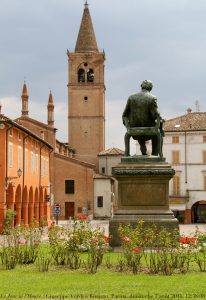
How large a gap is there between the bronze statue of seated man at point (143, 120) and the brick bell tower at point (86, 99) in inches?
2698

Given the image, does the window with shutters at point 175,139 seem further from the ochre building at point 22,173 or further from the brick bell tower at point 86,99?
the brick bell tower at point 86,99

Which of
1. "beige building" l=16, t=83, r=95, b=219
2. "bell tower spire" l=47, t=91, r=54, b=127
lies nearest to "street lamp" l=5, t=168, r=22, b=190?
"beige building" l=16, t=83, r=95, b=219

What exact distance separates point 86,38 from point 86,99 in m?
9.98

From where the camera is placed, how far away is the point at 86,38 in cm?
8825

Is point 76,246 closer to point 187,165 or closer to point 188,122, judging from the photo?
point 187,165

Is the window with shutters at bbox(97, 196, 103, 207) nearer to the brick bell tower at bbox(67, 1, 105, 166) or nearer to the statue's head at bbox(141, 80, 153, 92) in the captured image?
the brick bell tower at bbox(67, 1, 105, 166)

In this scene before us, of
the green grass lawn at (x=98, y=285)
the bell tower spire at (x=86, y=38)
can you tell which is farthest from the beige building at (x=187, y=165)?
the green grass lawn at (x=98, y=285)

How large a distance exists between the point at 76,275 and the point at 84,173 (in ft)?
185

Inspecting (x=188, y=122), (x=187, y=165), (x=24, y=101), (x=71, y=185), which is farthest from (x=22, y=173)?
(x=24, y=101)

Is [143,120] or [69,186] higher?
[143,120]

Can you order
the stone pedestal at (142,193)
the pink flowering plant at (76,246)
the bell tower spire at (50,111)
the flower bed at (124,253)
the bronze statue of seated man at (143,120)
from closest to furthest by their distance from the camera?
the flower bed at (124,253) → the pink flowering plant at (76,246) → the stone pedestal at (142,193) → the bronze statue of seated man at (143,120) → the bell tower spire at (50,111)

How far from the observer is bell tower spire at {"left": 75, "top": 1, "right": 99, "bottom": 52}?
290 feet

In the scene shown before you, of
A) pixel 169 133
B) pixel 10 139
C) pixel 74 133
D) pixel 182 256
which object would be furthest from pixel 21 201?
pixel 74 133

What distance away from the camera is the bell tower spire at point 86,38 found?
8825 cm
